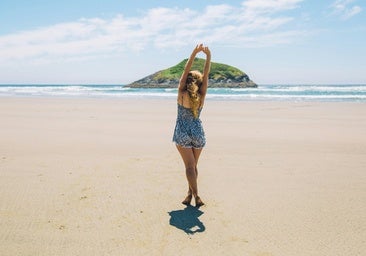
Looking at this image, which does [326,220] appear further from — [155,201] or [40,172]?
[40,172]

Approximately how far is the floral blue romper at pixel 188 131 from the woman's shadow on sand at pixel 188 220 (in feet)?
2.82

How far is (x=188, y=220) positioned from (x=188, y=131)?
115cm

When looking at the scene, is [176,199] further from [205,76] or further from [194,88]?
[205,76]

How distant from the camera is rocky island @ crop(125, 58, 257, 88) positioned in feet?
283

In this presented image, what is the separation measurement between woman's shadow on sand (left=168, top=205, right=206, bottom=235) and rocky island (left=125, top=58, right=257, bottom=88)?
79.3 meters

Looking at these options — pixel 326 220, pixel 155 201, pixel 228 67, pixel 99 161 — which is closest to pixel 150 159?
pixel 99 161

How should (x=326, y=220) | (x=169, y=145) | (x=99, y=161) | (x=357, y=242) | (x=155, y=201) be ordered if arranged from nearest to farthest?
(x=357, y=242) → (x=326, y=220) → (x=155, y=201) → (x=99, y=161) → (x=169, y=145)

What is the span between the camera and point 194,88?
465cm

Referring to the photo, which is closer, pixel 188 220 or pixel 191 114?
pixel 188 220

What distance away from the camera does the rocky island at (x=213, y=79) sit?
283ft

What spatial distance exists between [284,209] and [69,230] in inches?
106

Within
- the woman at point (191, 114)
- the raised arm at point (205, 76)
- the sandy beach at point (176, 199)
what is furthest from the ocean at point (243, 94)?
the woman at point (191, 114)

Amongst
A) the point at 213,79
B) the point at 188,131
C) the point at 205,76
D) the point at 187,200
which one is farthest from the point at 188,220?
the point at 213,79

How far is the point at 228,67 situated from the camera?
9725 centimetres
